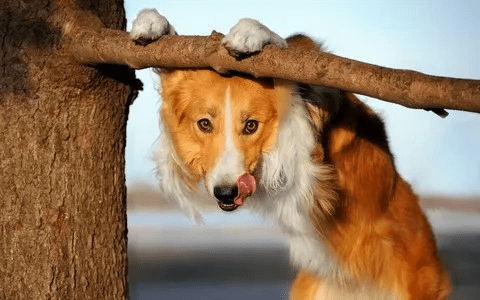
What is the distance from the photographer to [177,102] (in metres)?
4.41

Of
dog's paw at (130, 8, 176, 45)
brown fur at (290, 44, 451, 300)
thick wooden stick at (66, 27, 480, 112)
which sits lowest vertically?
brown fur at (290, 44, 451, 300)

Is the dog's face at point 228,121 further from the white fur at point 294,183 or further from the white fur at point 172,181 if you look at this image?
the white fur at point 172,181

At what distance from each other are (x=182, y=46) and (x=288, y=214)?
1262 millimetres

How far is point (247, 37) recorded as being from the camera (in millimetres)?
3582

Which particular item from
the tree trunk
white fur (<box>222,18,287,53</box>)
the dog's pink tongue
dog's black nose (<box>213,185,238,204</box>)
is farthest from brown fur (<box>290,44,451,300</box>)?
the tree trunk

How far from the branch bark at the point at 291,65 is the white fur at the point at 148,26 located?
40mm

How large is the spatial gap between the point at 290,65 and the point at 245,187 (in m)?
0.85

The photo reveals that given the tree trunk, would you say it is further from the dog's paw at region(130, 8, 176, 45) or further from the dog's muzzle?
the dog's muzzle

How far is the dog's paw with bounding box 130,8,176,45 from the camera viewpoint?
3832 mm

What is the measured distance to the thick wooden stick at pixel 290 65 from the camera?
3.04m

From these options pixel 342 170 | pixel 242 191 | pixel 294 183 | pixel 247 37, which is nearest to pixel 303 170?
pixel 294 183

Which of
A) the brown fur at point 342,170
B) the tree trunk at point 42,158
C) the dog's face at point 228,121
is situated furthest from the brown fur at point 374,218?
the tree trunk at point 42,158

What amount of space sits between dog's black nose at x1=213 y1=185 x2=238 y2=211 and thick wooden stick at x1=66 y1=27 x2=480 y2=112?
593 mm

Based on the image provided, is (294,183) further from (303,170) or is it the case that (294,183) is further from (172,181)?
(172,181)
